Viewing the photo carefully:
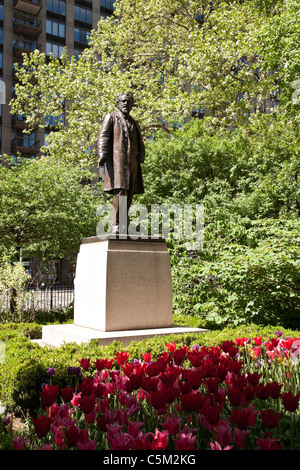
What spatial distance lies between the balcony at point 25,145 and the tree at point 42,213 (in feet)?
101

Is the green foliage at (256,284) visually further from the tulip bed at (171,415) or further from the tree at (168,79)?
the tree at (168,79)

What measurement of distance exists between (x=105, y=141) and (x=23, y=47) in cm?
4340

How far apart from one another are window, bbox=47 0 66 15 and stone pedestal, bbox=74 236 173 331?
4783 centimetres

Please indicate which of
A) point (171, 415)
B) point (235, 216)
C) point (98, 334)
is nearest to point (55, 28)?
point (235, 216)

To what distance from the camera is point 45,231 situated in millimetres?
15273

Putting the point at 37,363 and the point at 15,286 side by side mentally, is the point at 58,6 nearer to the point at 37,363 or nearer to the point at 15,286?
the point at 15,286

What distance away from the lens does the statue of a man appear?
8.03 meters

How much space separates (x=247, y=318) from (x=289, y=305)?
3.63ft

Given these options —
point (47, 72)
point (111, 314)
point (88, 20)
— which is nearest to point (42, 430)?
point (111, 314)

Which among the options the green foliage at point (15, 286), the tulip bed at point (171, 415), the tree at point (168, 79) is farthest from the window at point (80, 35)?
the tulip bed at point (171, 415)

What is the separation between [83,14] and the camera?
159ft

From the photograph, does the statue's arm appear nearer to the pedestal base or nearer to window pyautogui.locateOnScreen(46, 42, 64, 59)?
the pedestal base

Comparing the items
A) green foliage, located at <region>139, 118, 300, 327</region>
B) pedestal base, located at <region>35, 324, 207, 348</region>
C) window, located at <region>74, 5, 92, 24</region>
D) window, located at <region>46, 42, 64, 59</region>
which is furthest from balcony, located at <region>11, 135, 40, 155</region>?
pedestal base, located at <region>35, 324, 207, 348</region>

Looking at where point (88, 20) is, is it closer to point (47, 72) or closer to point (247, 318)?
point (47, 72)
